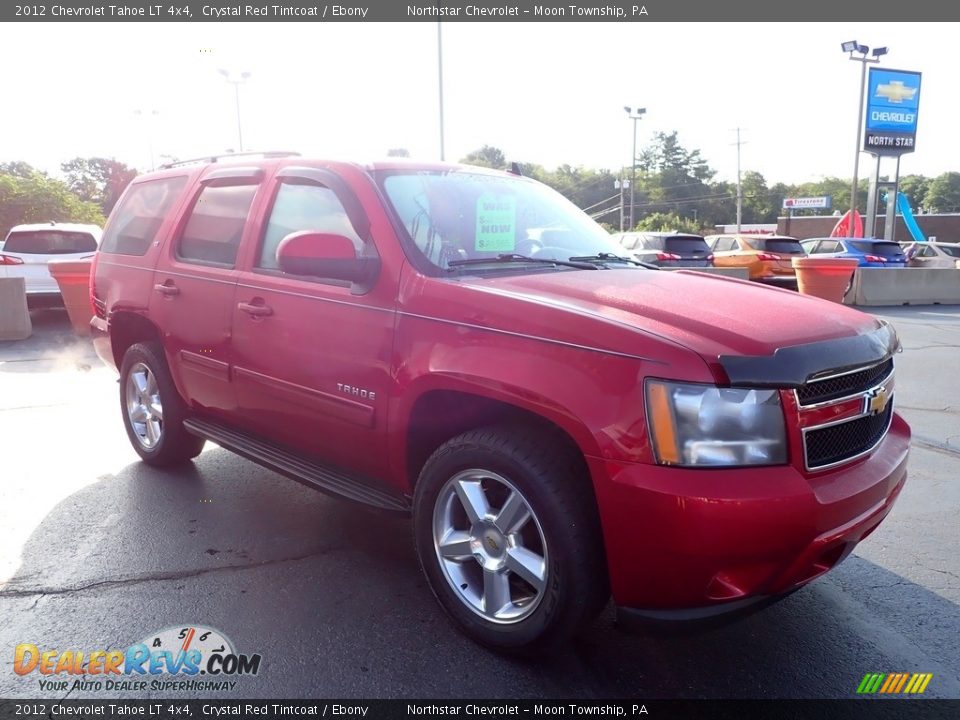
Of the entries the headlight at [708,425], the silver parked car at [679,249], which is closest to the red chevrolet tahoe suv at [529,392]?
the headlight at [708,425]

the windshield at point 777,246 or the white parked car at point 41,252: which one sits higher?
the white parked car at point 41,252

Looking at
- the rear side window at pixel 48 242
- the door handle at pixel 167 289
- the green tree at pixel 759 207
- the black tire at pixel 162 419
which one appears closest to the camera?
the door handle at pixel 167 289

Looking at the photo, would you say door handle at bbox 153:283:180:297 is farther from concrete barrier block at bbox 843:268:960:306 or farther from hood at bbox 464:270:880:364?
concrete barrier block at bbox 843:268:960:306

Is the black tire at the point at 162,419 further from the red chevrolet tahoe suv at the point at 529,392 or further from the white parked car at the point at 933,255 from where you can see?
the white parked car at the point at 933,255

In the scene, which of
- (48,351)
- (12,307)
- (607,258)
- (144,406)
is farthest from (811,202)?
(144,406)

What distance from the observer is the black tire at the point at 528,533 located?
250cm

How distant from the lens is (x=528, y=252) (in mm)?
3549

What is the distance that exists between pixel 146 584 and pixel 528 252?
91.3 inches

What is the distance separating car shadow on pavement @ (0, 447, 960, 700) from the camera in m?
2.67

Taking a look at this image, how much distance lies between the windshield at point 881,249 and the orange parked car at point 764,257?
6.17ft

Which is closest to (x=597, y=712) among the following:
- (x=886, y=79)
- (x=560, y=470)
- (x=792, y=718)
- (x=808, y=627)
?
(x=792, y=718)

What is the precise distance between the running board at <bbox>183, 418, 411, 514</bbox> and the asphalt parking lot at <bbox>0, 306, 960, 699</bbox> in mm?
436

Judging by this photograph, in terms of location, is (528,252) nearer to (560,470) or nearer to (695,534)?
(560,470)

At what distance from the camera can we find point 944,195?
320ft
